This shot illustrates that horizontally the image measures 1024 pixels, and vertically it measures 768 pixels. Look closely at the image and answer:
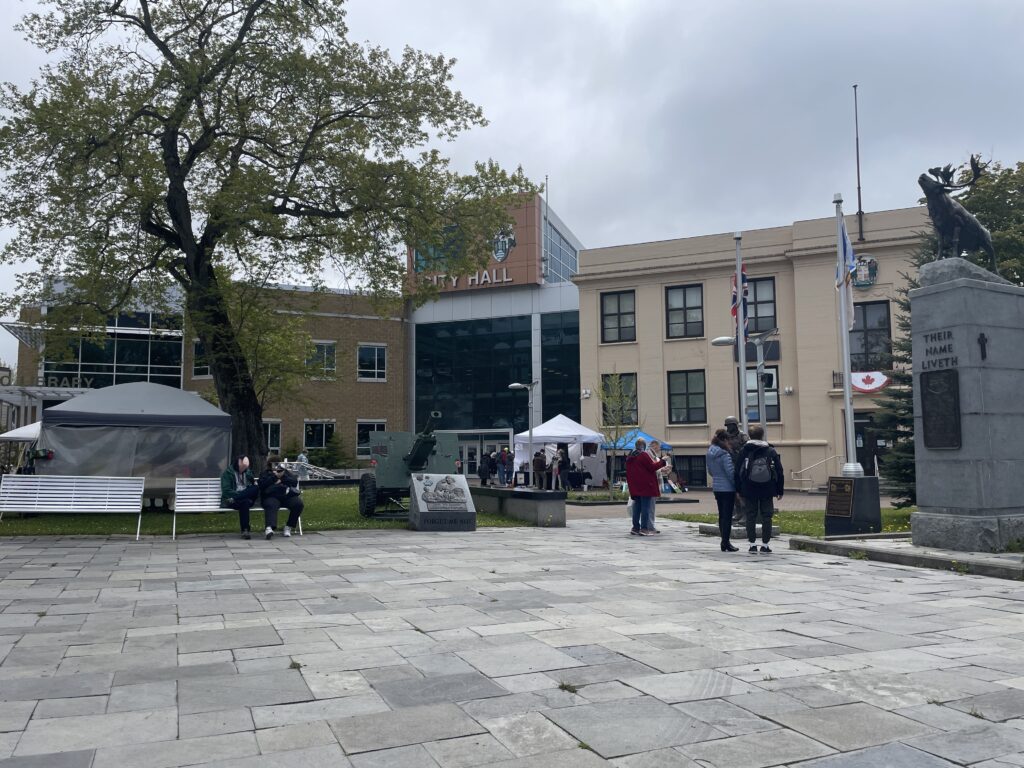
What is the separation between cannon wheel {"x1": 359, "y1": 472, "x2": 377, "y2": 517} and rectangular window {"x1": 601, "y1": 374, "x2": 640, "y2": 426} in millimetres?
14921

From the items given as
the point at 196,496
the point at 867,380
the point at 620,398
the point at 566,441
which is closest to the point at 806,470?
the point at 867,380

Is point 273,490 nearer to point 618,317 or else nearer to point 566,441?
point 566,441

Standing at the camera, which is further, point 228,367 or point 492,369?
point 492,369

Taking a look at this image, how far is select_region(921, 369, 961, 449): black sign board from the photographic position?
10.9m

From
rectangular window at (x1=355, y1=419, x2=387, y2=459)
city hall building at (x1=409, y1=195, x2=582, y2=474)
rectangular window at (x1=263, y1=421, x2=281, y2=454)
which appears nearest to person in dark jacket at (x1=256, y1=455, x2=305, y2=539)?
city hall building at (x1=409, y1=195, x2=582, y2=474)

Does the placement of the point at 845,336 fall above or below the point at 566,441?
above

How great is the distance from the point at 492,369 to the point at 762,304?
17.6m

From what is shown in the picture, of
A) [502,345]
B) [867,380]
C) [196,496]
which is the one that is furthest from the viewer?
[502,345]

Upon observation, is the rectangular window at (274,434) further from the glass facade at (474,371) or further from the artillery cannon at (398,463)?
the artillery cannon at (398,463)

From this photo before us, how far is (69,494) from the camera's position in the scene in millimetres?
13453

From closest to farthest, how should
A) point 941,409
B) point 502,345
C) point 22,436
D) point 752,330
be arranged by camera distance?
point 941,409 < point 22,436 < point 752,330 < point 502,345

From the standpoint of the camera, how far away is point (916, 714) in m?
4.18

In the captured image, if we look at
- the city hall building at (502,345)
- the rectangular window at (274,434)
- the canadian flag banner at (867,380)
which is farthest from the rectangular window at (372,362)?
the canadian flag banner at (867,380)

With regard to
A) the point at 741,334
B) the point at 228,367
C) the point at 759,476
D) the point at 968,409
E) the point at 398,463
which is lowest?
the point at 759,476
